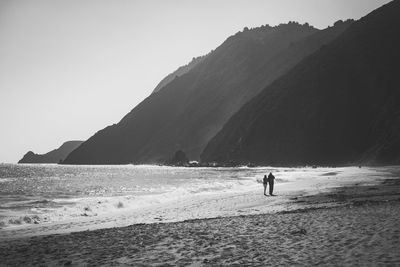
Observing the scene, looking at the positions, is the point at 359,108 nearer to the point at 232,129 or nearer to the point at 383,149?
the point at 383,149

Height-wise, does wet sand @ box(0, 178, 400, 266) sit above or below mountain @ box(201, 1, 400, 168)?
below

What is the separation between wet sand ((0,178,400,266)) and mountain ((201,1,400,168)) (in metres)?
103

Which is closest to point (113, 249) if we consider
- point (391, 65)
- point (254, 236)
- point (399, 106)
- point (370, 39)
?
point (254, 236)

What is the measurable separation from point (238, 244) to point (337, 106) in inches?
5381

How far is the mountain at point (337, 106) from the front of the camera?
121 m

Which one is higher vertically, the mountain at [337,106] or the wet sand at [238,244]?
the mountain at [337,106]

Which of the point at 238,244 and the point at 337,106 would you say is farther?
the point at 337,106

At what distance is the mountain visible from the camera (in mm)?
120812

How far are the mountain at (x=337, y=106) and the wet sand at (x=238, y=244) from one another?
4068 inches

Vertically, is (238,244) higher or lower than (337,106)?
lower

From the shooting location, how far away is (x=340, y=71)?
143m

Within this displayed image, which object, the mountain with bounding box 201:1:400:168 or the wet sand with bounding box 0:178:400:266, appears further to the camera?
the mountain with bounding box 201:1:400:168

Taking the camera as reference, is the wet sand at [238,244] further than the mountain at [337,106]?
No

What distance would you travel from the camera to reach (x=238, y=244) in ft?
35.1
